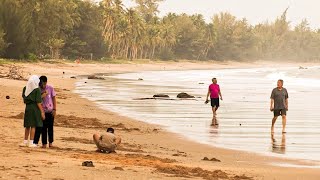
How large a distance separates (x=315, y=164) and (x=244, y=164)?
1425 mm

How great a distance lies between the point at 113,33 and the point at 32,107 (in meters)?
95.7

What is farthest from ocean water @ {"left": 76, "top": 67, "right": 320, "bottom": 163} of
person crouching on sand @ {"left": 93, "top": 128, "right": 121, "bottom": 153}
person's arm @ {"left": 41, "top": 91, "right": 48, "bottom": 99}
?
person's arm @ {"left": 41, "top": 91, "right": 48, "bottom": 99}

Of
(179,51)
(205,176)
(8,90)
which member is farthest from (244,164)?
(179,51)

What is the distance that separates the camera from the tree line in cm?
6388

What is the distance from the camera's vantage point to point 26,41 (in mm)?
64438

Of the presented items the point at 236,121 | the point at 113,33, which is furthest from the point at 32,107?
the point at 113,33

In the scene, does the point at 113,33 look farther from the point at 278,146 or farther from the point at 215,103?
the point at 278,146

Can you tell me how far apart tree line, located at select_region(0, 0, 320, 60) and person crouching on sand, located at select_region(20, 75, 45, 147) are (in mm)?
46204

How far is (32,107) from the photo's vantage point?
11.8 m

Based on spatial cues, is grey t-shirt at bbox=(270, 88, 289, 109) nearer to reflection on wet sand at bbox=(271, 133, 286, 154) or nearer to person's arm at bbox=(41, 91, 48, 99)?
reflection on wet sand at bbox=(271, 133, 286, 154)

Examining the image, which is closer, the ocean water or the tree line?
the ocean water

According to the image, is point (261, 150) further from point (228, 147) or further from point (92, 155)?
point (92, 155)

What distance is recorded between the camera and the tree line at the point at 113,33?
210ft

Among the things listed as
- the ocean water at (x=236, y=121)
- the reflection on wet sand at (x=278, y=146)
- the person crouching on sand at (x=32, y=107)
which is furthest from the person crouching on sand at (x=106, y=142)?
the reflection on wet sand at (x=278, y=146)
